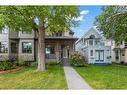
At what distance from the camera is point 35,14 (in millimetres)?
17703

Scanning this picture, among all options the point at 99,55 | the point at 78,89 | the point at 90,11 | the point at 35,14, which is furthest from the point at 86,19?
the point at 78,89

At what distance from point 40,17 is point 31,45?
1153cm

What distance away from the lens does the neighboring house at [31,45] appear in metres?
28.6

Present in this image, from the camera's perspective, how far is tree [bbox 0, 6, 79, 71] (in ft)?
57.2

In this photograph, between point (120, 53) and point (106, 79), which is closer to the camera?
point (106, 79)

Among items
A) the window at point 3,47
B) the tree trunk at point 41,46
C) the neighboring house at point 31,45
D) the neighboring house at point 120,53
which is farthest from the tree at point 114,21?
the neighboring house at point 120,53

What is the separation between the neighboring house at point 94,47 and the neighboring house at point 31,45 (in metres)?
1.56

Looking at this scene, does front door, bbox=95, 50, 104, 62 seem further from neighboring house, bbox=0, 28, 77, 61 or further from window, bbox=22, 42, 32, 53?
window, bbox=22, 42, 32, 53

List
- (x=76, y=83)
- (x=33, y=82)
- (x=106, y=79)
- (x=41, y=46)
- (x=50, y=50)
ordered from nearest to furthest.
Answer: (x=76, y=83)
(x=33, y=82)
(x=106, y=79)
(x=41, y=46)
(x=50, y=50)

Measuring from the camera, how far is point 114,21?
61.5 ft

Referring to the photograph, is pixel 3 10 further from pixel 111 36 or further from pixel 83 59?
pixel 83 59

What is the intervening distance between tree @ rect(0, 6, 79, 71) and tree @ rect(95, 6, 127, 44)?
1639 millimetres

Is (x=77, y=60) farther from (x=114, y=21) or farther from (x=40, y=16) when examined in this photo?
(x=40, y=16)

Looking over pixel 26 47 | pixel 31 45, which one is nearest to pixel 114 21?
pixel 31 45
